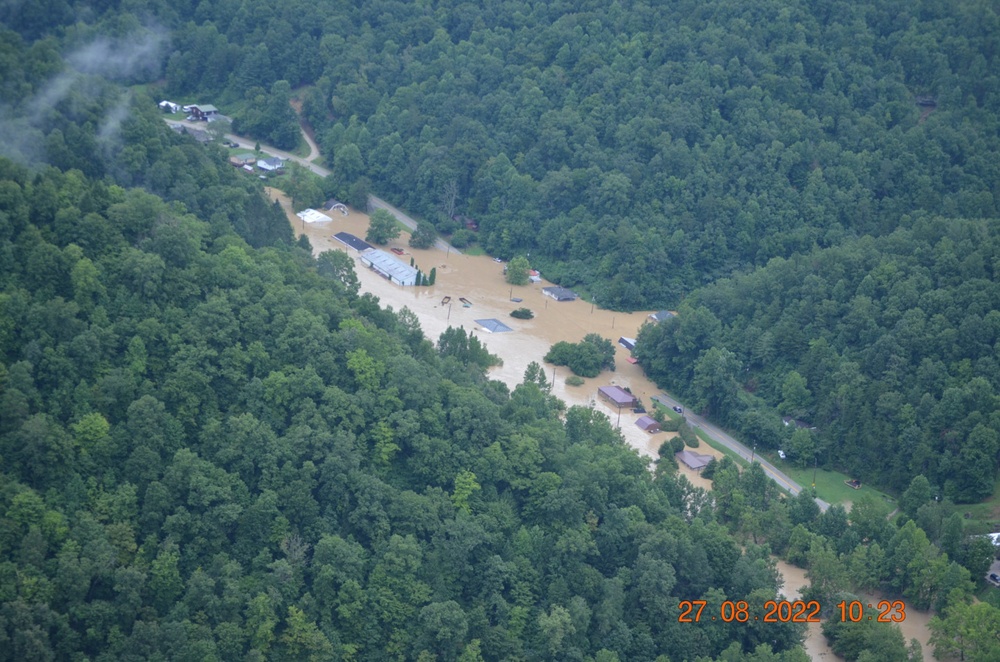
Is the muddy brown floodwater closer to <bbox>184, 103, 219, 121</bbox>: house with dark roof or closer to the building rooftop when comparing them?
the building rooftop

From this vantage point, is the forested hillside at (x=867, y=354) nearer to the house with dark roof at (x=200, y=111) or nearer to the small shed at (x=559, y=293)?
the small shed at (x=559, y=293)

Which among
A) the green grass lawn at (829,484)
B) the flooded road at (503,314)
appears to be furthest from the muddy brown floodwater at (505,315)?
the green grass lawn at (829,484)

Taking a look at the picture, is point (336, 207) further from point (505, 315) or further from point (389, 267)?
point (505, 315)

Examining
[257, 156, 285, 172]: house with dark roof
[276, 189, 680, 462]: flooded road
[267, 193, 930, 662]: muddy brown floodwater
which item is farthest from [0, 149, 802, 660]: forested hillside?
[257, 156, 285, 172]: house with dark roof

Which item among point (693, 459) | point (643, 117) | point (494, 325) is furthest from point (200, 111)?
point (693, 459)

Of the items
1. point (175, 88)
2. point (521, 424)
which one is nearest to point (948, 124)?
point (521, 424)

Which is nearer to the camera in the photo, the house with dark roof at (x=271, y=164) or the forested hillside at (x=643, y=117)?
the forested hillside at (x=643, y=117)
